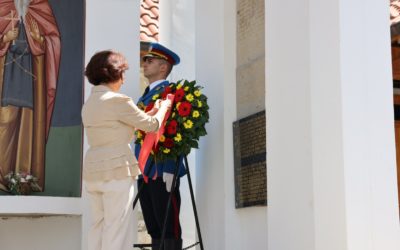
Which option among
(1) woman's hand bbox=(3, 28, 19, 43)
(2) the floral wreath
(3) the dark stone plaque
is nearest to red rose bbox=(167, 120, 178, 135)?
(2) the floral wreath

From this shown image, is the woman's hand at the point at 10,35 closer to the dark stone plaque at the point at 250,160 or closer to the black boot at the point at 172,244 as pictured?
the dark stone plaque at the point at 250,160

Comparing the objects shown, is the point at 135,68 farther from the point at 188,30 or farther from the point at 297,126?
the point at 188,30

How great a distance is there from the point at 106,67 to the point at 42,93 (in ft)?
7.14

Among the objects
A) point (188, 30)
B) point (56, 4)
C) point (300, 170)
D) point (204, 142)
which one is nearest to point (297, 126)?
point (300, 170)

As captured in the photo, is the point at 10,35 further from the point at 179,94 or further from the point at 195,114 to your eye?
the point at 195,114

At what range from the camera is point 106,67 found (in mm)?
5711

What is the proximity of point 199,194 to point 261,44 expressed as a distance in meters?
1.49

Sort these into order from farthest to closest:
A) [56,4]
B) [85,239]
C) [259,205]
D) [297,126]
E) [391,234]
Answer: [56,4], [85,239], [259,205], [297,126], [391,234]

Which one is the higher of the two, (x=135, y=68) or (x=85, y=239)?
(x=135, y=68)

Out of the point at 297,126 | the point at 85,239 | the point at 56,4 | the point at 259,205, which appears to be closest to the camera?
the point at 297,126

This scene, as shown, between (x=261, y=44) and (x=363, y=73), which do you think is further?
(x=261, y=44)

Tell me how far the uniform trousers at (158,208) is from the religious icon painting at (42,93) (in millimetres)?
726

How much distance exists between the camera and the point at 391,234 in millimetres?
5219

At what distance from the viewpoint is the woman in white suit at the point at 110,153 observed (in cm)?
557
